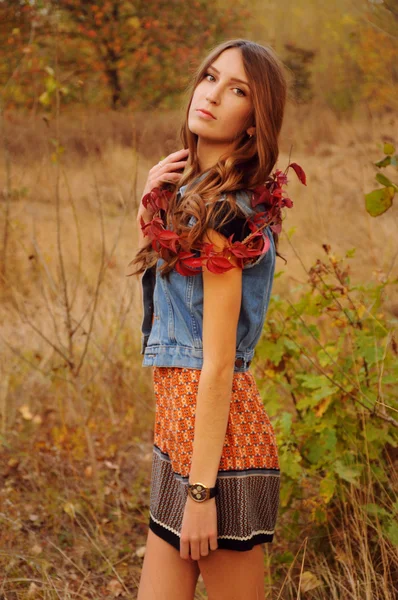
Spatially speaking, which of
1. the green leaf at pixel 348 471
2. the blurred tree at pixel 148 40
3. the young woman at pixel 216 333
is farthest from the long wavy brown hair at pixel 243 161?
the blurred tree at pixel 148 40

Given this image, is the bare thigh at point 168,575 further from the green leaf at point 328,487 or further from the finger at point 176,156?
the finger at point 176,156

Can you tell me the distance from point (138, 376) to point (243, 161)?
2.70m

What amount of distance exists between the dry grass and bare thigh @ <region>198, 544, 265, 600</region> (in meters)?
0.57

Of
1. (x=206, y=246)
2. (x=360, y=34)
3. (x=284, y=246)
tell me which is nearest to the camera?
(x=206, y=246)

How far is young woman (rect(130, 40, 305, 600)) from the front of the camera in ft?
4.75

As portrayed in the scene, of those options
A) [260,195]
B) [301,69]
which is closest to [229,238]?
[260,195]

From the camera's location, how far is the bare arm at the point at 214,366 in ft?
4.71

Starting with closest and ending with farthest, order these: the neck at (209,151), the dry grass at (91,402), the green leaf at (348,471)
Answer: the neck at (209,151)
the green leaf at (348,471)
the dry grass at (91,402)

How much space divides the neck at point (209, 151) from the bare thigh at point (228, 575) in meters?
0.92

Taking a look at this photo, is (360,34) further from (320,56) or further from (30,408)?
(30,408)

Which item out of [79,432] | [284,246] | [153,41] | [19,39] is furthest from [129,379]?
[153,41]

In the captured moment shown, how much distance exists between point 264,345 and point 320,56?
32.4ft

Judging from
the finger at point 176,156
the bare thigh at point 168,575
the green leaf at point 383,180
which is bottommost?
the bare thigh at point 168,575

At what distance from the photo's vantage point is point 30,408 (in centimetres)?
395
